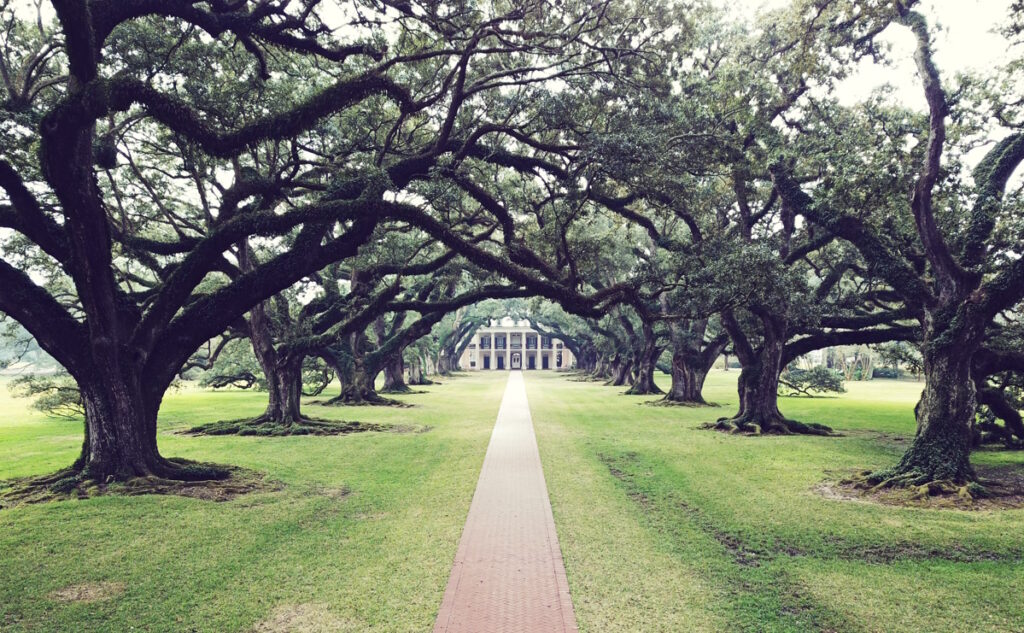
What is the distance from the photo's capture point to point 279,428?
1673cm

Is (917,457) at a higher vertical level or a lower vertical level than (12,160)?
lower

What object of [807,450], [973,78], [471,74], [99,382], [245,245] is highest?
[471,74]

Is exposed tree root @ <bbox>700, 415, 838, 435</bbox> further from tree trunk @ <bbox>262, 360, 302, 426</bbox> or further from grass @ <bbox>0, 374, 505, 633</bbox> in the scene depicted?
tree trunk @ <bbox>262, 360, 302, 426</bbox>

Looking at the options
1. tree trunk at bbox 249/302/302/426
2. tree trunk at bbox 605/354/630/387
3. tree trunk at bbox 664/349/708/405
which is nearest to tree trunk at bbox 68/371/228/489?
tree trunk at bbox 249/302/302/426

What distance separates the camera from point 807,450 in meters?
13.8

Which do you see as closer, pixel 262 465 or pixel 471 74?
pixel 262 465

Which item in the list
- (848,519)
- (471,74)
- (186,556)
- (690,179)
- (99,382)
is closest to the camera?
(186,556)

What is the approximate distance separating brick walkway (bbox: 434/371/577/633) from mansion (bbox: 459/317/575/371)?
8669 centimetres

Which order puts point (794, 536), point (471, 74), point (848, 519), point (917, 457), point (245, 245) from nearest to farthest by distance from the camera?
point (794, 536)
point (848, 519)
point (917, 457)
point (471, 74)
point (245, 245)

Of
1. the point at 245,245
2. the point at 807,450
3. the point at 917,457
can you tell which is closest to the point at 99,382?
the point at 245,245

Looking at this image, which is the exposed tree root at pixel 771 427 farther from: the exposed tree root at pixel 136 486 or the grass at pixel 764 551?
the exposed tree root at pixel 136 486

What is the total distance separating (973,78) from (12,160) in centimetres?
1893

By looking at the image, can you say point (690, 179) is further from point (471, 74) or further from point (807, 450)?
point (807, 450)

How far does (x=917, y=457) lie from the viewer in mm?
9734
